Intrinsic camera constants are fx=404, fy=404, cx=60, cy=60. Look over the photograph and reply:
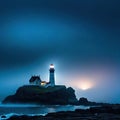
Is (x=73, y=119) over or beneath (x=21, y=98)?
beneath

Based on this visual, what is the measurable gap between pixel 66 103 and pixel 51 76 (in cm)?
1723

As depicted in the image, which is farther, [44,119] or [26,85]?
[26,85]

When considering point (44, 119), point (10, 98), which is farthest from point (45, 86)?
point (44, 119)

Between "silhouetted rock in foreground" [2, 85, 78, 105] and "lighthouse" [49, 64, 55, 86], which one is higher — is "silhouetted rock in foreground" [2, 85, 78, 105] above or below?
below

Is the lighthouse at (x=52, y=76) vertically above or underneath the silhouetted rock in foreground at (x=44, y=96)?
above

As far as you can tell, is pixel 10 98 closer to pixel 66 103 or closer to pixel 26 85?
pixel 26 85

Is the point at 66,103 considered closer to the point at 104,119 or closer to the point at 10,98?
the point at 10,98

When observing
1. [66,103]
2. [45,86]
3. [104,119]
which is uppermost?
[45,86]

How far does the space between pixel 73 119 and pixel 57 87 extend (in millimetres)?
136627

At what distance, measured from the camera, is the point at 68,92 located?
198 m

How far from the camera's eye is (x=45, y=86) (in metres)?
195

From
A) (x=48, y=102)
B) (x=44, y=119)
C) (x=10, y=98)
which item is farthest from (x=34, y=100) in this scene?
(x=44, y=119)

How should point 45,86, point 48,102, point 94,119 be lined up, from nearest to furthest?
point 94,119, point 48,102, point 45,86

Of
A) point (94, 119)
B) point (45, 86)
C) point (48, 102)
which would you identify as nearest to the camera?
point (94, 119)
